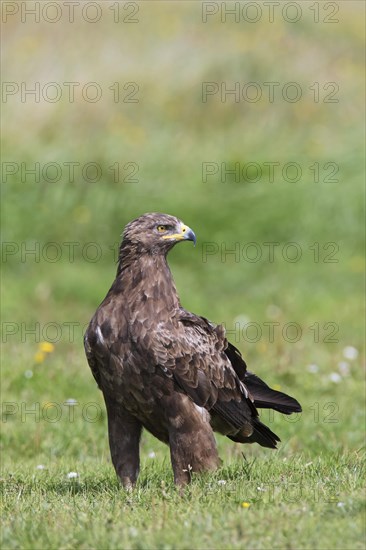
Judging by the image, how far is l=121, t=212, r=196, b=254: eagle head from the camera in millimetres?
6613

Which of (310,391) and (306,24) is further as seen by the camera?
(306,24)

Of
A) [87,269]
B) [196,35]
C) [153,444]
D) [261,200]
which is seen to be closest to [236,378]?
[153,444]

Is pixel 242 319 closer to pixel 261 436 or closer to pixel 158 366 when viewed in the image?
pixel 261 436

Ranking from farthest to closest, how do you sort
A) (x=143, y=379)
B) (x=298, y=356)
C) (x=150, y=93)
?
(x=150, y=93)
(x=298, y=356)
(x=143, y=379)

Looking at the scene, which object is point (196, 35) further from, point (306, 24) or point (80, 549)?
point (80, 549)

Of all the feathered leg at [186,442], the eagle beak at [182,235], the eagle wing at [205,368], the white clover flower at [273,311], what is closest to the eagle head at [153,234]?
the eagle beak at [182,235]

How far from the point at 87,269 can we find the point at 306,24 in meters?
8.29

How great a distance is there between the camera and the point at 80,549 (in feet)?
15.2

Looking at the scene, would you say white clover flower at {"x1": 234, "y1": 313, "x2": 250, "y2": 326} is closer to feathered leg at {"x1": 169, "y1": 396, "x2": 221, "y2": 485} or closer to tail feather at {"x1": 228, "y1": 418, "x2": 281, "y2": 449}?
tail feather at {"x1": 228, "y1": 418, "x2": 281, "y2": 449}

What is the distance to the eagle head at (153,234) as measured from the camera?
661 cm

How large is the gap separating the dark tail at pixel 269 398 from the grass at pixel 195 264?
0.35 m

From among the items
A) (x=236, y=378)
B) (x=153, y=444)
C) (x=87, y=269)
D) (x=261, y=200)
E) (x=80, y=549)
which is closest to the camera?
(x=80, y=549)

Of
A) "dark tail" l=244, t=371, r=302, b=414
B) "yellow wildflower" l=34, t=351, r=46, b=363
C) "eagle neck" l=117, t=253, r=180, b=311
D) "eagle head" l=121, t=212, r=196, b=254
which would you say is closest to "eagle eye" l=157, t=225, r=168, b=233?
Answer: "eagle head" l=121, t=212, r=196, b=254

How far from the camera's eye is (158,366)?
6.25 metres
